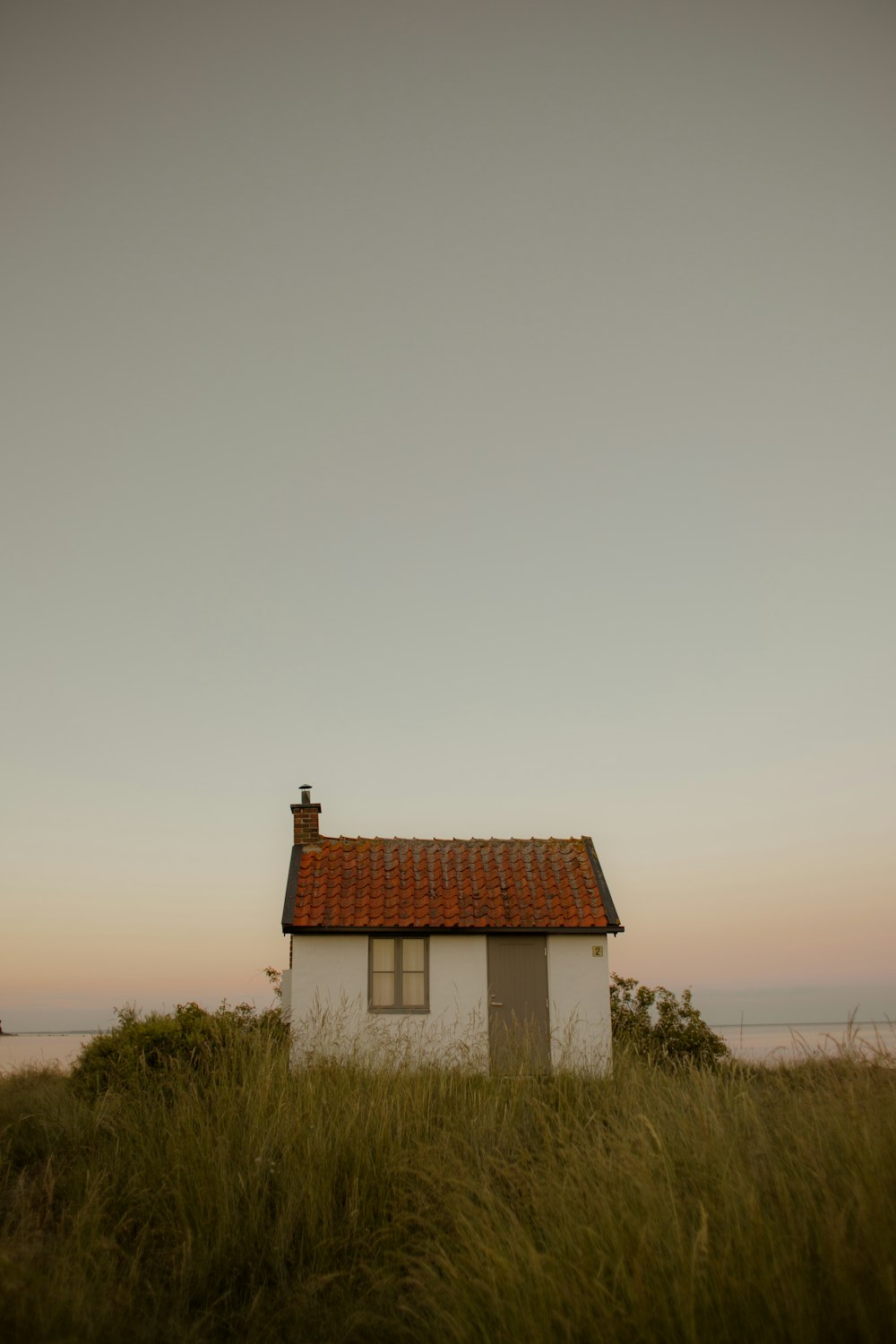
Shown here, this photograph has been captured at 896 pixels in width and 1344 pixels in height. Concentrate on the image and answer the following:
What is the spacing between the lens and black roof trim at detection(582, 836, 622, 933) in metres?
17.3

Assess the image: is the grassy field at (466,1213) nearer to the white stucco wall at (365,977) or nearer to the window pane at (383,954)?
→ the white stucco wall at (365,977)

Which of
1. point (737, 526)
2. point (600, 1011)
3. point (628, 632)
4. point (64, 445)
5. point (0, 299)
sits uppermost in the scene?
point (0, 299)

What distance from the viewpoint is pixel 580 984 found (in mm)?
16906

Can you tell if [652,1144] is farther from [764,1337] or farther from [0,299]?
[0,299]

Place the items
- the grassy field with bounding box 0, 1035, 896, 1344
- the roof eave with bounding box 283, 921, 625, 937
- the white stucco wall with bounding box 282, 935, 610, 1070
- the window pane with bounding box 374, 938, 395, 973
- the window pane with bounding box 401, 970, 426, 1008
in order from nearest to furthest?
the grassy field with bounding box 0, 1035, 896, 1344, the white stucco wall with bounding box 282, 935, 610, 1070, the roof eave with bounding box 283, 921, 625, 937, the window pane with bounding box 401, 970, 426, 1008, the window pane with bounding box 374, 938, 395, 973

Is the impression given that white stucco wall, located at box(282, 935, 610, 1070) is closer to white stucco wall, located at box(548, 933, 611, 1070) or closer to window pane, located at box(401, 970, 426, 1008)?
white stucco wall, located at box(548, 933, 611, 1070)

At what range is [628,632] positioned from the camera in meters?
17.8

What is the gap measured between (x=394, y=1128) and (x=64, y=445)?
1330 cm

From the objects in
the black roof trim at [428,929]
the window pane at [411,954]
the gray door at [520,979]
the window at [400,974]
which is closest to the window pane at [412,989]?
the window at [400,974]

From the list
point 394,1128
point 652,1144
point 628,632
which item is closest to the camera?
point 652,1144

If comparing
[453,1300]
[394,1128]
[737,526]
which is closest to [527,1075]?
[394,1128]

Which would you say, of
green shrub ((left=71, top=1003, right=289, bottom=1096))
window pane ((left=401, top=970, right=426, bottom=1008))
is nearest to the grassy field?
green shrub ((left=71, top=1003, right=289, bottom=1096))

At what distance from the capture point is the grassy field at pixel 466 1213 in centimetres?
309

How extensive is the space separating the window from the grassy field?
926 cm
